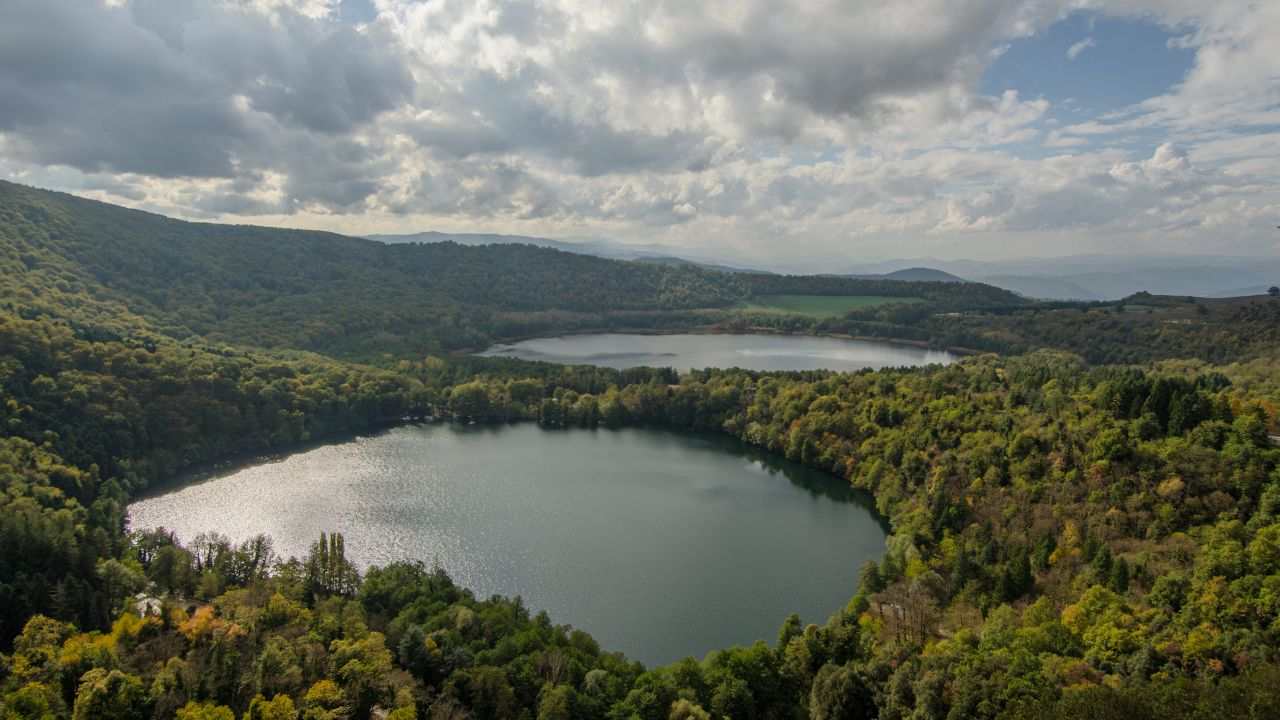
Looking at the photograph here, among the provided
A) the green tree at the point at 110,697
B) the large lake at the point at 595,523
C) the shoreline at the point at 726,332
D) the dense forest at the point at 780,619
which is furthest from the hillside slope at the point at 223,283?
the green tree at the point at 110,697

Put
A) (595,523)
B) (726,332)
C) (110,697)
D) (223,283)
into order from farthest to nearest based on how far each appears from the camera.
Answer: (726,332) < (223,283) < (595,523) < (110,697)

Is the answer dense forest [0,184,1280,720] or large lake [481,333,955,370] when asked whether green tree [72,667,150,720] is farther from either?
large lake [481,333,955,370]

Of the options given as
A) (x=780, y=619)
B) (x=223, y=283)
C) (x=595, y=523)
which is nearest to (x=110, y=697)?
(x=780, y=619)

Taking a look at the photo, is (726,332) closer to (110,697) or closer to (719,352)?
(719,352)

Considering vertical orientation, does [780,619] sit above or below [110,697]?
below

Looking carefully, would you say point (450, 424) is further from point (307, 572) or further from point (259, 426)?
point (307, 572)

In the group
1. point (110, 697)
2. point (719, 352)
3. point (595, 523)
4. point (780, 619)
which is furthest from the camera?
point (719, 352)
